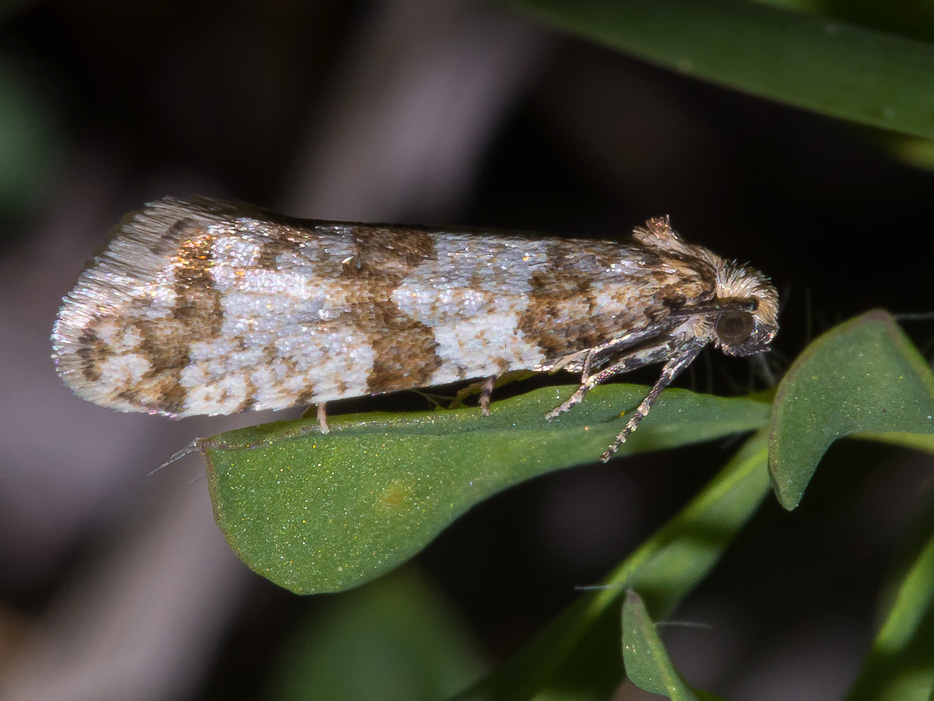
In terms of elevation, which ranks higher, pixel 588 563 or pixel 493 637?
pixel 588 563

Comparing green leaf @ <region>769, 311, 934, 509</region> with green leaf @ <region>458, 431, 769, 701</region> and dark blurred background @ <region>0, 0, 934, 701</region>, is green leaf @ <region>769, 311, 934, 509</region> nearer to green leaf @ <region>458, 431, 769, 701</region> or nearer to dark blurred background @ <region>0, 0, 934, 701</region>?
green leaf @ <region>458, 431, 769, 701</region>

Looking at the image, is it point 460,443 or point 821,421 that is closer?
point 821,421

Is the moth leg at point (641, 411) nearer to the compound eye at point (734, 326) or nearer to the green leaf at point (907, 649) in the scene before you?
the compound eye at point (734, 326)

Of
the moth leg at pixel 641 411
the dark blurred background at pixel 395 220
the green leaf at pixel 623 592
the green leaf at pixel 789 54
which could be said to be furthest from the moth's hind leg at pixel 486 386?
the dark blurred background at pixel 395 220

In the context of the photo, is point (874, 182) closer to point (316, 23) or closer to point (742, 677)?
point (742, 677)

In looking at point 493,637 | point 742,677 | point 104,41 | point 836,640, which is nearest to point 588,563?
point 493,637

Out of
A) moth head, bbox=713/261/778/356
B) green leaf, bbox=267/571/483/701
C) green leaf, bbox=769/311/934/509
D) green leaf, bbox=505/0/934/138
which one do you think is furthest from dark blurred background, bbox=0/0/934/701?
green leaf, bbox=769/311/934/509

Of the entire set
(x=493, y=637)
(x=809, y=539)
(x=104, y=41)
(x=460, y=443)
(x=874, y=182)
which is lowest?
(x=493, y=637)
